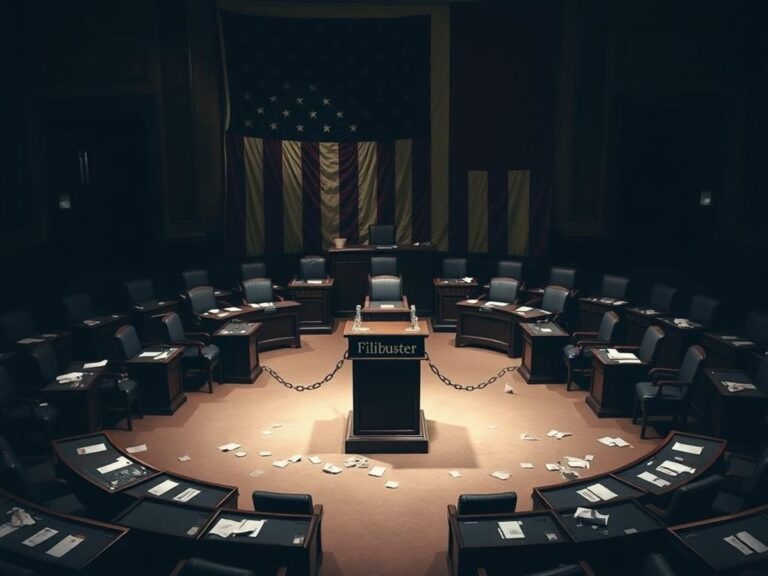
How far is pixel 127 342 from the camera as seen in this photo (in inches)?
339

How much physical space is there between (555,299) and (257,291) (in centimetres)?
494

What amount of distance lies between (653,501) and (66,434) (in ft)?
20.4

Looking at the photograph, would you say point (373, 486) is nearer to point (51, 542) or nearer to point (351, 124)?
point (51, 542)

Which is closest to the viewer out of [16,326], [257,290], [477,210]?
[16,326]

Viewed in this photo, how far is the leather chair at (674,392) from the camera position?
303 inches

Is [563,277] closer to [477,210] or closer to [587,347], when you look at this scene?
[477,210]

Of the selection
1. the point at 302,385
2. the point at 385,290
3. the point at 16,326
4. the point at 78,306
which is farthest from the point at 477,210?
the point at 16,326

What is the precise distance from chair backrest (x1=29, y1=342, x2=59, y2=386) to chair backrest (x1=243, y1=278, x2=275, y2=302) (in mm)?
3699

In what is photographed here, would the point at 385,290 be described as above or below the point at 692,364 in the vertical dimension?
above

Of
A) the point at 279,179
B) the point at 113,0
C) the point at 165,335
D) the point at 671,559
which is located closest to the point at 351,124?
the point at 279,179

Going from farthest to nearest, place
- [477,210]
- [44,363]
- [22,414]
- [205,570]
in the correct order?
1. [477,210]
2. [44,363]
3. [22,414]
4. [205,570]

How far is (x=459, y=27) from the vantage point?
41.2 ft

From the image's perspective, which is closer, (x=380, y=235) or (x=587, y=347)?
(x=587, y=347)

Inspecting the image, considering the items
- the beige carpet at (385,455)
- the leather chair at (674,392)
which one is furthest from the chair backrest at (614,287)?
the leather chair at (674,392)
